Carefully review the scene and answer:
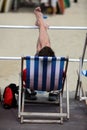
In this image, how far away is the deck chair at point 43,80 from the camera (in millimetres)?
2947

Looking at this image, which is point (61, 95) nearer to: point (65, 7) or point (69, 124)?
point (69, 124)

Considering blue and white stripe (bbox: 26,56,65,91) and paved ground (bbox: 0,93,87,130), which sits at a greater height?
blue and white stripe (bbox: 26,56,65,91)

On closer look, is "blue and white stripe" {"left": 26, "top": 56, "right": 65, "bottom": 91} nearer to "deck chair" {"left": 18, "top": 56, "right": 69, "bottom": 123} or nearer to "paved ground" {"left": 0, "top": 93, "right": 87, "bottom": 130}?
"deck chair" {"left": 18, "top": 56, "right": 69, "bottom": 123}

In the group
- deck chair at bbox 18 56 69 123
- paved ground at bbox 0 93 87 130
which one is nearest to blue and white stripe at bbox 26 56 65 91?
deck chair at bbox 18 56 69 123

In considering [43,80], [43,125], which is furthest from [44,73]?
[43,125]

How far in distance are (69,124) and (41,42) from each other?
0.81m

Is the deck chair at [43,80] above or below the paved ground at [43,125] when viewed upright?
above

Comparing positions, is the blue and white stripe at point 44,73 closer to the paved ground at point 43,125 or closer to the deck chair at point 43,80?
the deck chair at point 43,80

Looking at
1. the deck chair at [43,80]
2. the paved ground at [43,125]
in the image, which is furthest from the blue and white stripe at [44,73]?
the paved ground at [43,125]

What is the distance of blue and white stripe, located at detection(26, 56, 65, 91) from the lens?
9.63 feet

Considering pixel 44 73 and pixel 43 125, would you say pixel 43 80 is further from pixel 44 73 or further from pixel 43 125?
pixel 43 125

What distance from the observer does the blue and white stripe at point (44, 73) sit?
294 centimetres

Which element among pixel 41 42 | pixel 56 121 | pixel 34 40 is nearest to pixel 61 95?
pixel 56 121

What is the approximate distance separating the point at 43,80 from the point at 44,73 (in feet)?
0.24
